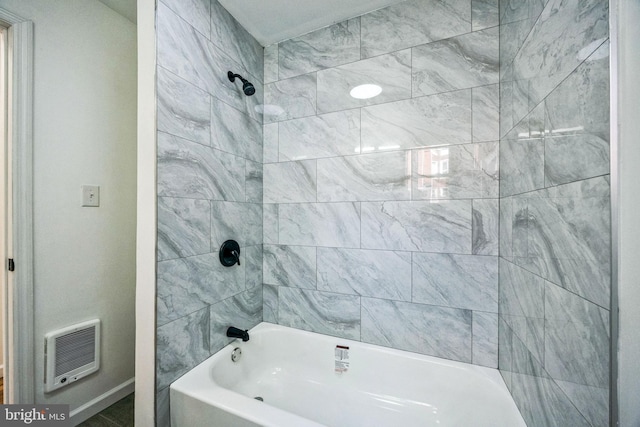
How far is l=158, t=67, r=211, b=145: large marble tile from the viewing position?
118 centimetres

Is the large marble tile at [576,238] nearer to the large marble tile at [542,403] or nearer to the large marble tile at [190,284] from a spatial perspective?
the large marble tile at [542,403]

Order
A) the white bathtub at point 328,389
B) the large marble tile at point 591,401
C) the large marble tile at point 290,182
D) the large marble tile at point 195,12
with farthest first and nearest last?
the large marble tile at point 290,182
the large marble tile at point 195,12
the white bathtub at point 328,389
the large marble tile at point 591,401

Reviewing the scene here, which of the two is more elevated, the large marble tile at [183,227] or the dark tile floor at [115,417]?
the large marble tile at [183,227]

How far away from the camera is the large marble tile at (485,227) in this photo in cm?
131

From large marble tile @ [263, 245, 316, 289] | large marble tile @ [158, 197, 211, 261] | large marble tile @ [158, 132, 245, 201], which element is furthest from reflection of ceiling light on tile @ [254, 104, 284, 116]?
large marble tile @ [263, 245, 316, 289]

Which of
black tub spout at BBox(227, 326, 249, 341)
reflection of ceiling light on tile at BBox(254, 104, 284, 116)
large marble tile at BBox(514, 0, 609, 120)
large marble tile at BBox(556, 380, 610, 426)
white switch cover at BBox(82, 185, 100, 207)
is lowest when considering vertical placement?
black tub spout at BBox(227, 326, 249, 341)

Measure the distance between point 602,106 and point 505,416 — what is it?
1.27m

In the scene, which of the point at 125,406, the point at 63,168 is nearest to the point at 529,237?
the point at 63,168

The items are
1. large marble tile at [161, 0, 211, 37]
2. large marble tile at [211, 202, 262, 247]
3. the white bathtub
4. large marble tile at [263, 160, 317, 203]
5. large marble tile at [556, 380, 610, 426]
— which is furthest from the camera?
large marble tile at [263, 160, 317, 203]

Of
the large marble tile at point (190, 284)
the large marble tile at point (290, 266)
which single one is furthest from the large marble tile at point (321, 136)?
the large marble tile at point (190, 284)

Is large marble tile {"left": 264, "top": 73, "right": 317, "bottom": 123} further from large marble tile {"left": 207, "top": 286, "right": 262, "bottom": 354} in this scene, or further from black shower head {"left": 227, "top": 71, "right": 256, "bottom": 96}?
large marble tile {"left": 207, "top": 286, "right": 262, "bottom": 354}

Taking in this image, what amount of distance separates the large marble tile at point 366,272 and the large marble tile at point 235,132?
85cm

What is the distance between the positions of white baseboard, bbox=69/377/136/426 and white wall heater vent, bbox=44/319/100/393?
20cm

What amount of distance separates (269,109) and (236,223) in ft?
2.96
